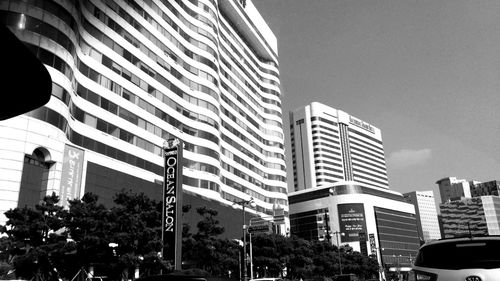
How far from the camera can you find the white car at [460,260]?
6.08m

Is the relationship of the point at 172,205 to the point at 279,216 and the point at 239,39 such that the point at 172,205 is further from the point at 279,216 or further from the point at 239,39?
the point at 239,39

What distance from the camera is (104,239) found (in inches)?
1100

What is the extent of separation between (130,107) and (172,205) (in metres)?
17.1

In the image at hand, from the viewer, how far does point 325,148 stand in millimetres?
176375

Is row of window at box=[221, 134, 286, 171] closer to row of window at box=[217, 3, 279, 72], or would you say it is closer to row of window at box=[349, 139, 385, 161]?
row of window at box=[217, 3, 279, 72]

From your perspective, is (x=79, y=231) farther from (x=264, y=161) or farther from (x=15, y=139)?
(x=264, y=161)

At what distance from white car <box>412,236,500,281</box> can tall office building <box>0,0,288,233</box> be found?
2787 cm

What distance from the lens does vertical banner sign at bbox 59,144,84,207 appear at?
37688 millimetres

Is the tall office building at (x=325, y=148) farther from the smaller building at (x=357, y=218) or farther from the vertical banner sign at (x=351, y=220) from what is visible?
the vertical banner sign at (x=351, y=220)

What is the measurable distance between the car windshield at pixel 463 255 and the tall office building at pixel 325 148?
16589cm

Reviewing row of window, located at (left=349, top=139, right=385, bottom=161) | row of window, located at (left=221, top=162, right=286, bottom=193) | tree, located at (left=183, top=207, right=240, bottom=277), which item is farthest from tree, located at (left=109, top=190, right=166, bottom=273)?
row of window, located at (left=349, top=139, right=385, bottom=161)

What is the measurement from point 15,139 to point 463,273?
34.5 metres

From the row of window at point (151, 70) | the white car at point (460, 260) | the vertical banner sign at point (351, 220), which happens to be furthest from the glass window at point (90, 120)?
the vertical banner sign at point (351, 220)

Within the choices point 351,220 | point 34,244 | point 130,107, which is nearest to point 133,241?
point 34,244
